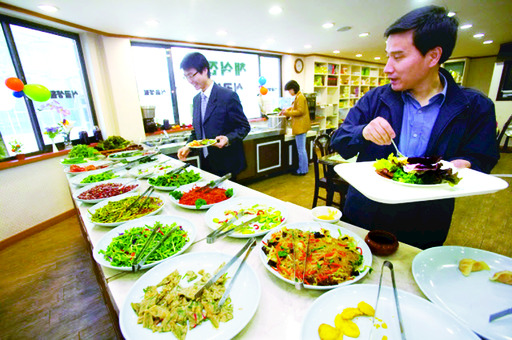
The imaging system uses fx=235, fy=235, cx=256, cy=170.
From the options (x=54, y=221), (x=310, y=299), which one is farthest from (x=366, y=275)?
(x=54, y=221)

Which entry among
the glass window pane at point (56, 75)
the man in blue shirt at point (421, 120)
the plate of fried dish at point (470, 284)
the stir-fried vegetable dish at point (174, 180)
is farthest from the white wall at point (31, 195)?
the plate of fried dish at point (470, 284)

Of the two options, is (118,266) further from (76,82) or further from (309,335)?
(76,82)

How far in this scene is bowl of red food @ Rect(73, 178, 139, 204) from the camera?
1585mm

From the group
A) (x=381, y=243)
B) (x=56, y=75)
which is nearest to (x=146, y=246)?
(x=381, y=243)

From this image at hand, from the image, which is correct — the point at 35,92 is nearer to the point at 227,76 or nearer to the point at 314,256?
the point at 314,256

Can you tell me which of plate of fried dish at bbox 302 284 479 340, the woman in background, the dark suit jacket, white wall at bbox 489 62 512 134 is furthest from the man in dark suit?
white wall at bbox 489 62 512 134

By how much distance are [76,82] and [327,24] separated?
4957mm

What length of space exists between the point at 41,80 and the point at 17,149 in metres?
1.21

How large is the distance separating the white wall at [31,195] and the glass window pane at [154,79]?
2353 mm

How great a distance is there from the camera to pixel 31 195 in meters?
3.58

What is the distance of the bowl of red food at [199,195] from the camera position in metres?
1.42

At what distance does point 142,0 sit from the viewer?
3.13 m

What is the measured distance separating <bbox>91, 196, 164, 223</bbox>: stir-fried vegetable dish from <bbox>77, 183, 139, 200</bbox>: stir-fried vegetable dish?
18 cm

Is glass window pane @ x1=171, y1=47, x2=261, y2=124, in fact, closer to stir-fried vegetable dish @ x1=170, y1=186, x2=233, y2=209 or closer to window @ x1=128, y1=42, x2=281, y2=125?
window @ x1=128, y1=42, x2=281, y2=125
